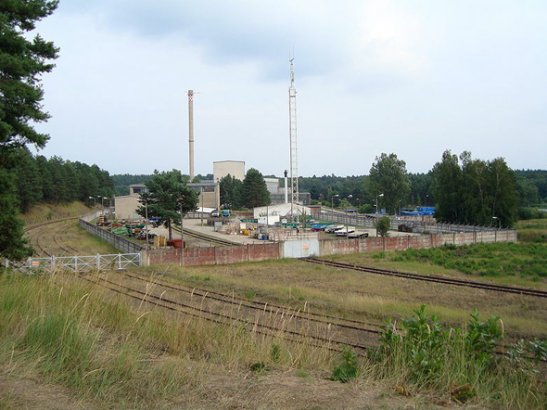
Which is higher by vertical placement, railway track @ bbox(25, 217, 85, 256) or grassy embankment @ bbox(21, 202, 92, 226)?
grassy embankment @ bbox(21, 202, 92, 226)

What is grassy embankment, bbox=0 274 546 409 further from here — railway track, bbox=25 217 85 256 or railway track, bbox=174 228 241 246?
railway track, bbox=174 228 241 246

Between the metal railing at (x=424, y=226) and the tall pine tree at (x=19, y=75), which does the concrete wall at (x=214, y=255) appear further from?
the metal railing at (x=424, y=226)

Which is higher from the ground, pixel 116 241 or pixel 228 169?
pixel 228 169

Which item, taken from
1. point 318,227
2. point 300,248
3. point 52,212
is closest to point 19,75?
point 300,248

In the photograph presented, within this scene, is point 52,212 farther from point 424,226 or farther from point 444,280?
point 444,280

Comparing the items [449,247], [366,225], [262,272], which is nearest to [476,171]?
[366,225]

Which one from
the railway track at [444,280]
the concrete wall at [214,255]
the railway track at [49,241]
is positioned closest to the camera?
the railway track at [444,280]

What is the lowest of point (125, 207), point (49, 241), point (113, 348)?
point (49, 241)

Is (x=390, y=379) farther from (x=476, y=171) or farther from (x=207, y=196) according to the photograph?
(x=207, y=196)

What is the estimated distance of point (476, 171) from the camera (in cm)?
6956

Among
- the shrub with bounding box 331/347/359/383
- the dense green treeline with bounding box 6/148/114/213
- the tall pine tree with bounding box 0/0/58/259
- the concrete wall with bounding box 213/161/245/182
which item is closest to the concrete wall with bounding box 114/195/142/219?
the dense green treeline with bounding box 6/148/114/213

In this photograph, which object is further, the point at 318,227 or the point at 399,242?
the point at 318,227

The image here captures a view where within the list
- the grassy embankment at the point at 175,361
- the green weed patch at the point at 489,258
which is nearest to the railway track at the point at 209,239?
the green weed patch at the point at 489,258

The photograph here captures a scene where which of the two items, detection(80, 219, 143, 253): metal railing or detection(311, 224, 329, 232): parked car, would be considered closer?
detection(80, 219, 143, 253): metal railing
